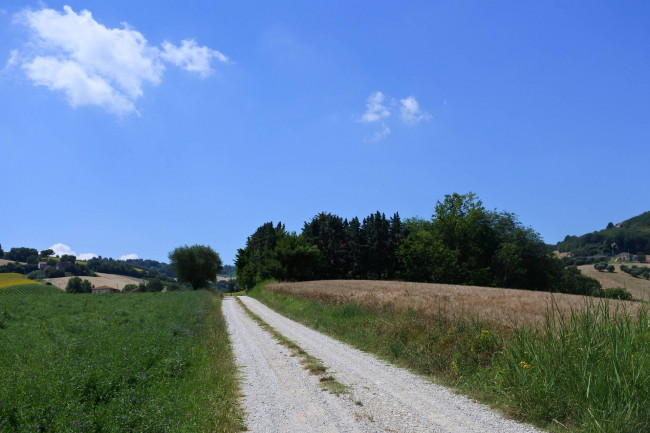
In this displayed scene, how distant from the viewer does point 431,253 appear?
8000 cm

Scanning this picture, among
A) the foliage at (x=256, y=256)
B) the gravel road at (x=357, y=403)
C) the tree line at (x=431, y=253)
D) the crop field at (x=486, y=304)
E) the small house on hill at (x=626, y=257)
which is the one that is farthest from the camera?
the small house on hill at (x=626, y=257)

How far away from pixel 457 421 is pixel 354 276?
8526cm

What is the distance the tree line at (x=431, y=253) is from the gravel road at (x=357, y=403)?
216ft

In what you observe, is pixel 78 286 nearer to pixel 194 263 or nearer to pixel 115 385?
pixel 194 263

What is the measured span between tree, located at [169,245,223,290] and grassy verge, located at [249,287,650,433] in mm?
83715

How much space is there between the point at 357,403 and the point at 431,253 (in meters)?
74.1

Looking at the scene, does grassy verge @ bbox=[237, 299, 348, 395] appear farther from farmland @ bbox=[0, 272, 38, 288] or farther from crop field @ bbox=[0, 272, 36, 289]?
crop field @ bbox=[0, 272, 36, 289]

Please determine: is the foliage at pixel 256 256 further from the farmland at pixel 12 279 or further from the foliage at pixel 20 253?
the foliage at pixel 20 253

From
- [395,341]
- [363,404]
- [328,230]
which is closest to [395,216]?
[328,230]

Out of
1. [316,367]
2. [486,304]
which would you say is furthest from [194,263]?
[316,367]

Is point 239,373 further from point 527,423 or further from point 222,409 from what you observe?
point 527,423

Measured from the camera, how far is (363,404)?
8609 millimetres

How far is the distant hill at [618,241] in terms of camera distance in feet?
343

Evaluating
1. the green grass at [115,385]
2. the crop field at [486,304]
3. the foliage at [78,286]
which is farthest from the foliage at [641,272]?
the foliage at [78,286]
